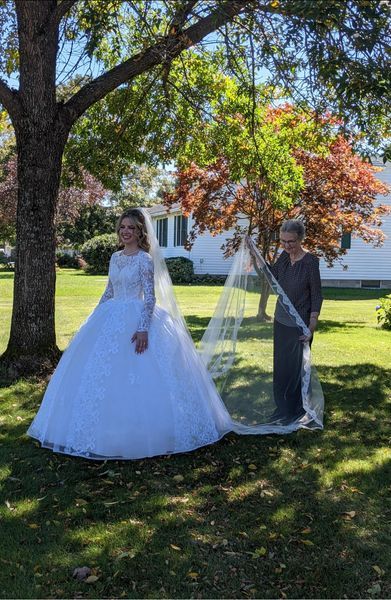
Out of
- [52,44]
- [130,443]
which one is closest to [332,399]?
[130,443]

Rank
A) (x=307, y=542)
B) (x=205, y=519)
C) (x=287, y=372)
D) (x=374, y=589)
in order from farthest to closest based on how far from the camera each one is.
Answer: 1. (x=287, y=372)
2. (x=205, y=519)
3. (x=307, y=542)
4. (x=374, y=589)

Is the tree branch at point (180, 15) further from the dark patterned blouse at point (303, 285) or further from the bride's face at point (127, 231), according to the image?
the dark patterned blouse at point (303, 285)

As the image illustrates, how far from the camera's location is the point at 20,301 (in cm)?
717

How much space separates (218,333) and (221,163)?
7426mm

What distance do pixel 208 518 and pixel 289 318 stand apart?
2.35 m

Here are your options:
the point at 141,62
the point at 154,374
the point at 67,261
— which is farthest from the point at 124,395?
the point at 67,261

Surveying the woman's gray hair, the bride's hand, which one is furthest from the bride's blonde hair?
the woman's gray hair

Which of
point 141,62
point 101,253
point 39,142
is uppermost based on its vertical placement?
point 141,62

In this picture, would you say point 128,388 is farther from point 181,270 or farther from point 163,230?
point 163,230

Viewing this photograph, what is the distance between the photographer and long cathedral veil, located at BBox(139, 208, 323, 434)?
563cm

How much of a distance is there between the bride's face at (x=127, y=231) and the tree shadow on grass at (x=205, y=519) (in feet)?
6.38

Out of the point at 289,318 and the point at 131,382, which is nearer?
the point at 131,382

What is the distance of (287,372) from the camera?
5770 mm

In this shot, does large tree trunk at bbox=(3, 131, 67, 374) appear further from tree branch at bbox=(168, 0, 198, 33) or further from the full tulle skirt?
the full tulle skirt
